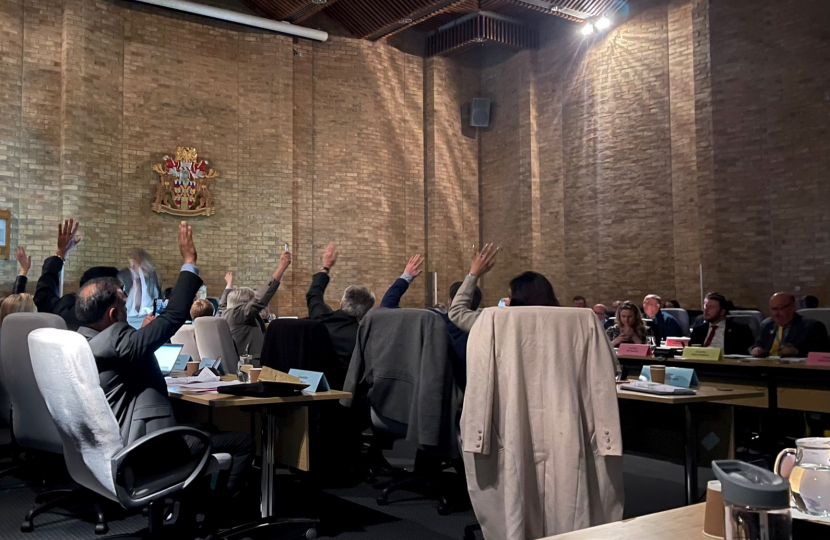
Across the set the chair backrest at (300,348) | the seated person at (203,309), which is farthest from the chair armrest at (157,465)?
the seated person at (203,309)

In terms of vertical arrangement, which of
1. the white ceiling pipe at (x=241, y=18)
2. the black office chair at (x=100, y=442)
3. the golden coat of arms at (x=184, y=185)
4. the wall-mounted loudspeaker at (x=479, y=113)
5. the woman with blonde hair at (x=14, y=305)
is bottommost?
the black office chair at (x=100, y=442)

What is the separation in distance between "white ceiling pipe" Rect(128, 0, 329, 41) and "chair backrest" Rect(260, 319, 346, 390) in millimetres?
9541

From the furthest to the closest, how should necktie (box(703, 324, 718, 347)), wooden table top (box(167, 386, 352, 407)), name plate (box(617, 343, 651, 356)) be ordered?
1. necktie (box(703, 324, 718, 347))
2. name plate (box(617, 343, 651, 356))
3. wooden table top (box(167, 386, 352, 407))

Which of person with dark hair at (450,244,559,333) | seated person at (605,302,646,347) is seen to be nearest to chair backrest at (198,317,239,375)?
person with dark hair at (450,244,559,333)

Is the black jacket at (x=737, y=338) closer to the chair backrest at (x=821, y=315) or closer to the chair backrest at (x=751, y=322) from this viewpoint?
the chair backrest at (x=751, y=322)

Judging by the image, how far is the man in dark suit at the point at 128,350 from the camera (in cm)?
291

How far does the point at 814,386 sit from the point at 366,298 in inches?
122

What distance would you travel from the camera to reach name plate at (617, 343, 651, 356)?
5543 millimetres

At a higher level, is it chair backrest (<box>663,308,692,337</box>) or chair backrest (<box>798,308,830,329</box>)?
chair backrest (<box>798,308,830,329</box>)

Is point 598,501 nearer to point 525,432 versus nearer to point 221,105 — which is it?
point 525,432

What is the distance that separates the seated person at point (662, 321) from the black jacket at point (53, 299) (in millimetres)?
5985

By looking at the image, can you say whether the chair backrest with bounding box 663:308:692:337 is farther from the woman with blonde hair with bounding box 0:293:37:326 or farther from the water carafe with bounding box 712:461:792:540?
the water carafe with bounding box 712:461:792:540

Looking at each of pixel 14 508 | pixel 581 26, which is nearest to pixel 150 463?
pixel 14 508

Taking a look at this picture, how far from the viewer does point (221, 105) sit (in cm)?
1295
